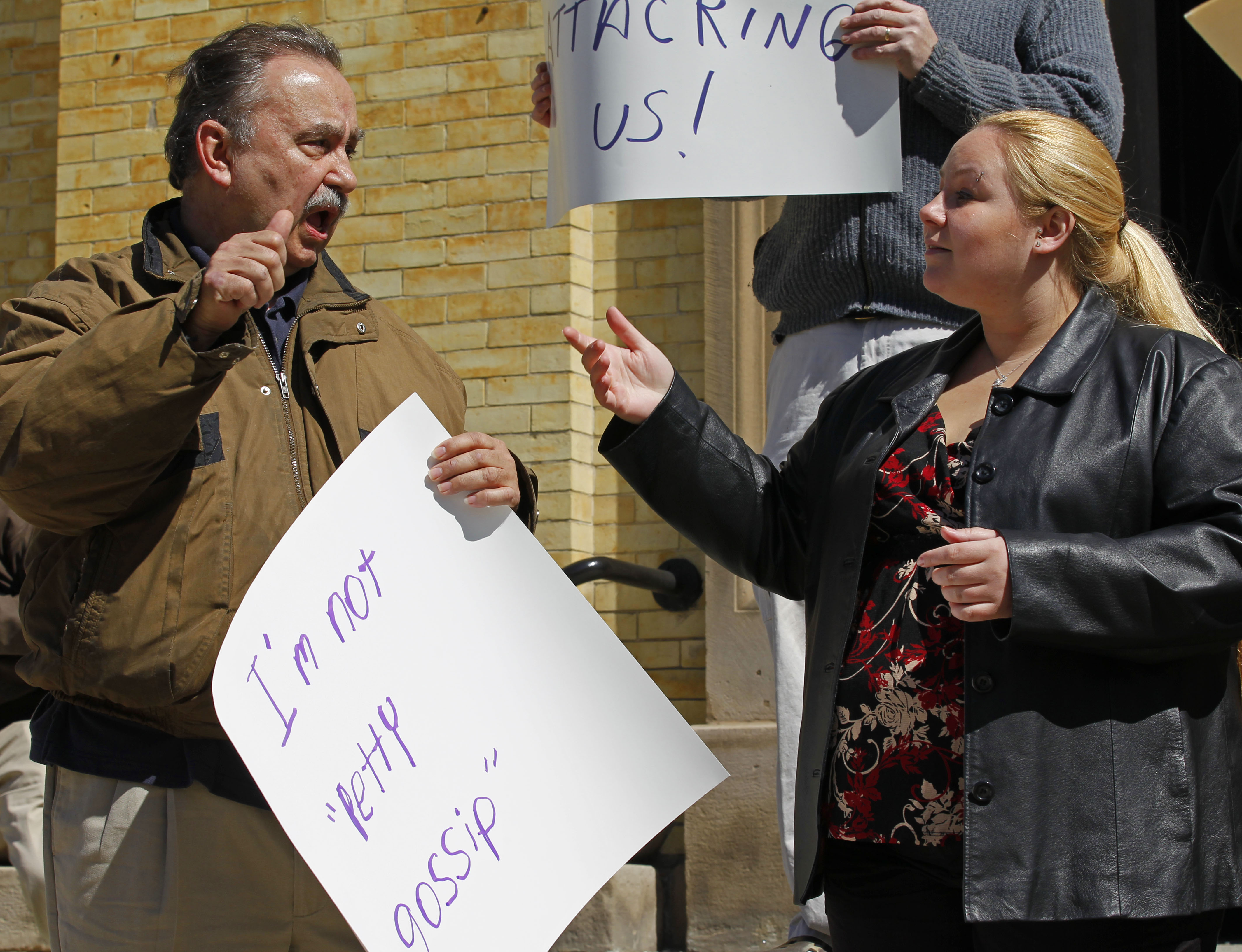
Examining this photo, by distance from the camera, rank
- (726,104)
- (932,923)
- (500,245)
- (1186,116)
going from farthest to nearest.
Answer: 1. (500,245)
2. (1186,116)
3. (726,104)
4. (932,923)

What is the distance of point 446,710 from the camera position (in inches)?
78.3

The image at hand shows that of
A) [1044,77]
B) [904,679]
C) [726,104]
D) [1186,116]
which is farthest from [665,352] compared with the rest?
[904,679]

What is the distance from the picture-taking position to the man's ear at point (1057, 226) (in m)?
2.12

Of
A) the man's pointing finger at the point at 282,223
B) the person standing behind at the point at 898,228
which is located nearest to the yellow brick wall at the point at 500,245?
the person standing behind at the point at 898,228

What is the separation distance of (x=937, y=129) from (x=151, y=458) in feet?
5.85

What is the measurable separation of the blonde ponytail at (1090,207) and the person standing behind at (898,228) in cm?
64

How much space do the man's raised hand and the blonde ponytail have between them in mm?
1114

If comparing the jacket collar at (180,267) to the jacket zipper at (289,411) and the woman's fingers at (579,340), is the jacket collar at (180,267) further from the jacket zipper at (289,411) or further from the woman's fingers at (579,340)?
the woman's fingers at (579,340)

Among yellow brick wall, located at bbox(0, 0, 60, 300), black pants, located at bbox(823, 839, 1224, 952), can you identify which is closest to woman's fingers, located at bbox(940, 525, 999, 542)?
black pants, located at bbox(823, 839, 1224, 952)

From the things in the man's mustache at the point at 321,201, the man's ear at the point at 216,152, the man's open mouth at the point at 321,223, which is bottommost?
the man's open mouth at the point at 321,223

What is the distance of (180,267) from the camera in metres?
2.26

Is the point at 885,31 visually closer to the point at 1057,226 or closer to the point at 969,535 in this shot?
the point at 1057,226

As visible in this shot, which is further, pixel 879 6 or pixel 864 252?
pixel 864 252

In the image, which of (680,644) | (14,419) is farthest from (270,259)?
(680,644)
